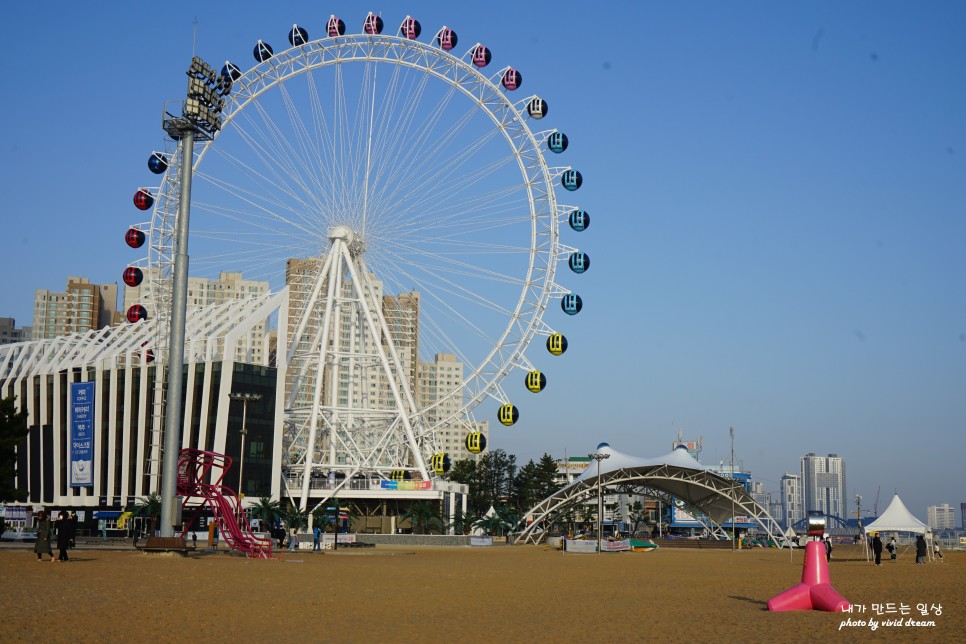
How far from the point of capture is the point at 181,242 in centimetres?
4366

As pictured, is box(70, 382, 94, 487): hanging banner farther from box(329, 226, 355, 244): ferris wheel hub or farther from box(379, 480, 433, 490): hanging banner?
box(329, 226, 355, 244): ferris wheel hub

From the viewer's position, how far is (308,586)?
2762cm

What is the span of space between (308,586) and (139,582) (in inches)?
164

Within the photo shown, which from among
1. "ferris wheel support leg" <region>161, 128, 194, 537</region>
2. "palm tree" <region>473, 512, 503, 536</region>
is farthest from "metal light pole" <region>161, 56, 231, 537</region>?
"palm tree" <region>473, 512, 503, 536</region>

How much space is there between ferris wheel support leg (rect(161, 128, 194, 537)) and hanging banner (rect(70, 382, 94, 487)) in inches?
1788

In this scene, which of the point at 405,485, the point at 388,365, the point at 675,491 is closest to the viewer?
the point at 388,365

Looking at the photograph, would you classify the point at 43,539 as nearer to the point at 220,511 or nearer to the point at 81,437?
the point at 220,511

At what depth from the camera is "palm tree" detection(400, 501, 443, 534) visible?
8369cm

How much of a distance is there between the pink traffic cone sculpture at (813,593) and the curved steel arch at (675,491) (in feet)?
227

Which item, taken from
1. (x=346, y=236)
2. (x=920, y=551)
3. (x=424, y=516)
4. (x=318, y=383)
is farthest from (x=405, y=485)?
(x=920, y=551)

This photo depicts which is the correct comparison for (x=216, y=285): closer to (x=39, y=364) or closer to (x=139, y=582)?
(x=39, y=364)

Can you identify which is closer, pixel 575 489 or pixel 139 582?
pixel 139 582

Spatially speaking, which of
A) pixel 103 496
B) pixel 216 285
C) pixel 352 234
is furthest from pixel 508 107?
pixel 216 285

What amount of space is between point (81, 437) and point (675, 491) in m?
54.7
